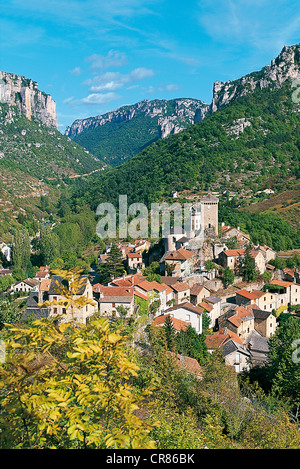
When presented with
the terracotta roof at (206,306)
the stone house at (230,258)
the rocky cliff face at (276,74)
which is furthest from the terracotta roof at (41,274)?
the rocky cliff face at (276,74)

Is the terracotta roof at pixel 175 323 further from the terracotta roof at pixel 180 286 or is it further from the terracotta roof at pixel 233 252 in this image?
the terracotta roof at pixel 233 252

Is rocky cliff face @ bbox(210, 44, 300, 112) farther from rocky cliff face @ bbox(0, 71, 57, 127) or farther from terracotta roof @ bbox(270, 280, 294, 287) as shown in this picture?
rocky cliff face @ bbox(0, 71, 57, 127)

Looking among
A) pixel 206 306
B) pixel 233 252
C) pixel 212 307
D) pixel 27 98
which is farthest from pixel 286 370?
pixel 27 98

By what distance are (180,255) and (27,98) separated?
157145mm

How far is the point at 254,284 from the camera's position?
1294 inches

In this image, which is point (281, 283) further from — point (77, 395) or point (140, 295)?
point (77, 395)

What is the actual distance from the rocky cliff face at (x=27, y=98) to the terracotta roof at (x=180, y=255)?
5757 inches

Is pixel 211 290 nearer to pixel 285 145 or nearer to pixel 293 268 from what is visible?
pixel 293 268

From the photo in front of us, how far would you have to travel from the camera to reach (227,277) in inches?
1236

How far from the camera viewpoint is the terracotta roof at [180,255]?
31.6 meters

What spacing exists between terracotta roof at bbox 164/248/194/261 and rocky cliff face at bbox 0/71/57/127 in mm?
146221

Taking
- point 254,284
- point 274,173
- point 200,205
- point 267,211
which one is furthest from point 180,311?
point 274,173

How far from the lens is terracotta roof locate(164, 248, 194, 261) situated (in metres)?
31.6

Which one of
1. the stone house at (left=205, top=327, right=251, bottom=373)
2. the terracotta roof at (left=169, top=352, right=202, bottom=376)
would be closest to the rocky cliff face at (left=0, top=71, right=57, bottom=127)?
the stone house at (left=205, top=327, right=251, bottom=373)
